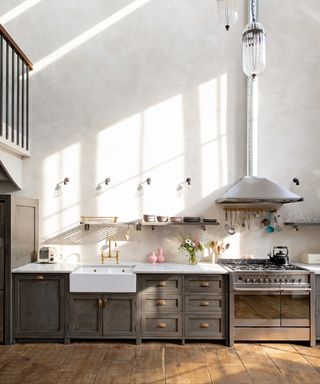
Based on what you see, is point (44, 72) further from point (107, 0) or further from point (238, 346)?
point (238, 346)

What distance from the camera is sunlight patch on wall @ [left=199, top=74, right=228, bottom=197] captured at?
18.6 feet

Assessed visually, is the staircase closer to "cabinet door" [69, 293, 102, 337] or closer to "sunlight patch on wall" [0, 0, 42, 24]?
"sunlight patch on wall" [0, 0, 42, 24]

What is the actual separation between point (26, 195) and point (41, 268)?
122 cm

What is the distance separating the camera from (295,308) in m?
4.79

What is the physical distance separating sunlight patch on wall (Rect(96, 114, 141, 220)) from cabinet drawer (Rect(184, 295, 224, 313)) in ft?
4.68

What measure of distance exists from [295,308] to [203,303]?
3.49 feet

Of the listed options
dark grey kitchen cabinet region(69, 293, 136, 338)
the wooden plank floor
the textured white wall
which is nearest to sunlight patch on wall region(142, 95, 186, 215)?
the textured white wall

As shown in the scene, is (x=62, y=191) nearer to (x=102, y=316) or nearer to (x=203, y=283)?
(x=102, y=316)

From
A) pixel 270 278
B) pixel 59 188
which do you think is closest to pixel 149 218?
pixel 59 188

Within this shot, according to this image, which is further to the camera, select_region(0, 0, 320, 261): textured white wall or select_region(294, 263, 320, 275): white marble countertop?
select_region(0, 0, 320, 261): textured white wall

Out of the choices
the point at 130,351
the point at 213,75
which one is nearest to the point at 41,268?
the point at 130,351

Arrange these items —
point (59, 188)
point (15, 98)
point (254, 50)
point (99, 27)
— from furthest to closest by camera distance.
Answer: point (99, 27) → point (59, 188) → point (15, 98) → point (254, 50)

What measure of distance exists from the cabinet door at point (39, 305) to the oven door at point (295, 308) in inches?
101

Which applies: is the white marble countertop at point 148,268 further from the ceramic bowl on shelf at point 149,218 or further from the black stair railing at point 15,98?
the black stair railing at point 15,98
